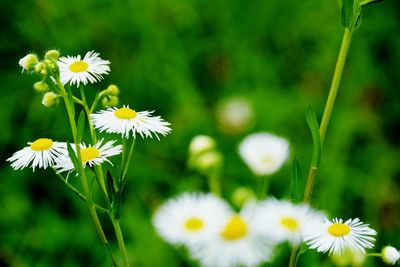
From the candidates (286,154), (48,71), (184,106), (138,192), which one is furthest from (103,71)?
(184,106)

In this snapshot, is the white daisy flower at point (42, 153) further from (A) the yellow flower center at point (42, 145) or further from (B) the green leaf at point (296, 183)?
(B) the green leaf at point (296, 183)

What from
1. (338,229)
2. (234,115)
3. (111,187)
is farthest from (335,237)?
(234,115)

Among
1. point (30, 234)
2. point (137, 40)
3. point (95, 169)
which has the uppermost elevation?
point (137, 40)

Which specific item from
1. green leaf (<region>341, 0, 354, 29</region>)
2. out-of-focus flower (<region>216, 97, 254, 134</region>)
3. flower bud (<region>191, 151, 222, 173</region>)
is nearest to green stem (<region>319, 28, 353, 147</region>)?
green leaf (<region>341, 0, 354, 29</region>)

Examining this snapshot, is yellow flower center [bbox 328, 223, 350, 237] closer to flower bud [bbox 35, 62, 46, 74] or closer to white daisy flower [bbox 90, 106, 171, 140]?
white daisy flower [bbox 90, 106, 171, 140]

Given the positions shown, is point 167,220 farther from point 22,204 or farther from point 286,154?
point 22,204

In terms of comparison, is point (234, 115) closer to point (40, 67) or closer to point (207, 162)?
point (207, 162)
